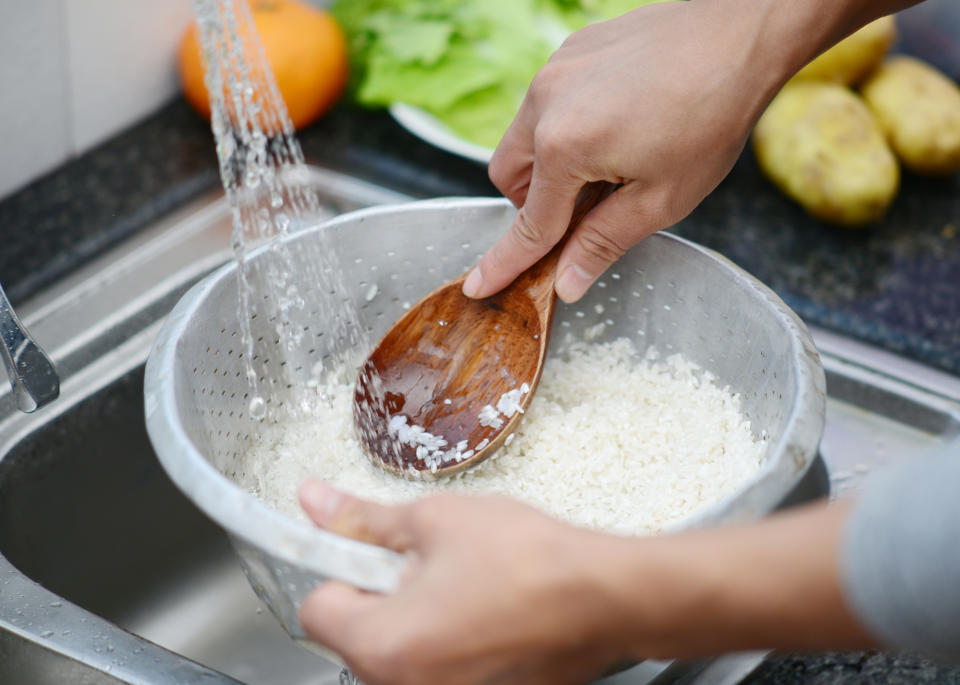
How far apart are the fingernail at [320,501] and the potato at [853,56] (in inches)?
31.0

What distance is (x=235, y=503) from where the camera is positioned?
0.46 meters

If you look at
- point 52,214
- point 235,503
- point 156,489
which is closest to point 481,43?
point 52,214

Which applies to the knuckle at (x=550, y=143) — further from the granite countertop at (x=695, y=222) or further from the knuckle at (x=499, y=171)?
the granite countertop at (x=695, y=222)

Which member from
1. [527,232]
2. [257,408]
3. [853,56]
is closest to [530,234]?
[527,232]

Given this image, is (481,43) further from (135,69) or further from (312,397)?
(312,397)

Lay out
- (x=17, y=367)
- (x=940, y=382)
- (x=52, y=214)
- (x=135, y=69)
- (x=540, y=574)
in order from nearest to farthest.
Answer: (x=540, y=574) → (x=17, y=367) → (x=940, y=382) → (x=52, y=214) → (x=135, y=69)

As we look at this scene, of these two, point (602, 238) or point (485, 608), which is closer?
point (485, 608)

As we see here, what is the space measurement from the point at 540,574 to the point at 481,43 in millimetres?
875

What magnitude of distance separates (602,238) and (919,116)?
572 millimetres

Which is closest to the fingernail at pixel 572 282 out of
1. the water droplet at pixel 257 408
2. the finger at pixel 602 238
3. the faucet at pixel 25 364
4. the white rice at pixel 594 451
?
the finger at pixel 602 238

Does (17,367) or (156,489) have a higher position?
(17,367)

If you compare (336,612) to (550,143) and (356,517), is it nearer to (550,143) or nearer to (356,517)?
(356,517)

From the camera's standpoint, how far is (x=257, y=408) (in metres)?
0.70

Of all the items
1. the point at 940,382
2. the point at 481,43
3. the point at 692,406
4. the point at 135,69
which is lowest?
the point at 940,382
